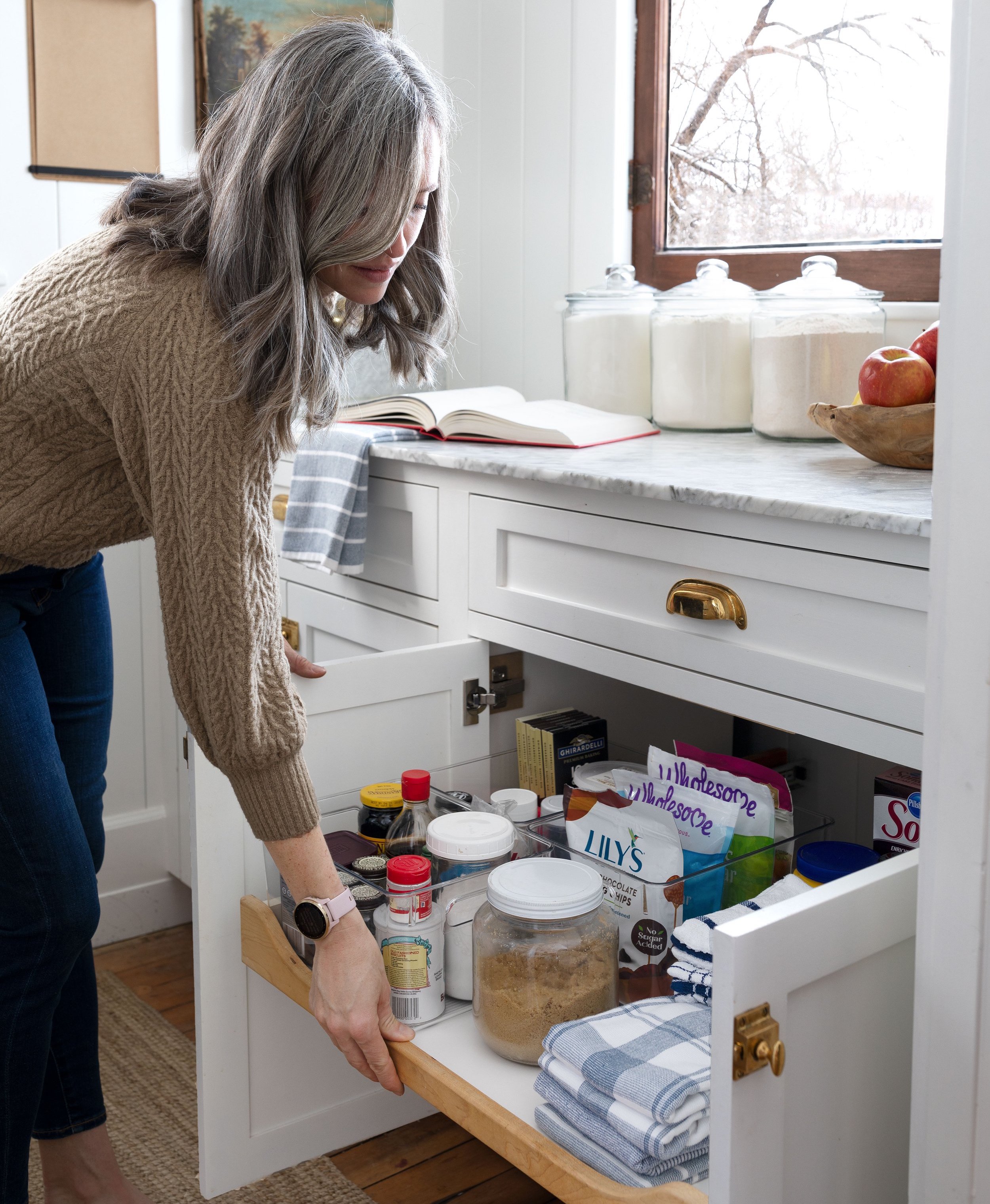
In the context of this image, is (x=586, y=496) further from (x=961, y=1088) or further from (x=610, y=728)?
(x=961, y=1088)

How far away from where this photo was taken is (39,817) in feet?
3.35

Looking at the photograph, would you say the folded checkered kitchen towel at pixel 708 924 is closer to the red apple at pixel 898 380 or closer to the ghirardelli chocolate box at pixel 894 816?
the ghirardelli chocolate box at pixel 894 816

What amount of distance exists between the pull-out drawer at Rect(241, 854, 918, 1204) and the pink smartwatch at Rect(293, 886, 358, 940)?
162 mm

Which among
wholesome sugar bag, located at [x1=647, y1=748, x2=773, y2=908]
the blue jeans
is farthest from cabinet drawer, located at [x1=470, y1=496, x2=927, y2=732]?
the blue jeans

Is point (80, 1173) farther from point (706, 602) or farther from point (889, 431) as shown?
point (889, 431)

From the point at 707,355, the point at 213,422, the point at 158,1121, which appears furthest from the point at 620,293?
the point at 158,1121

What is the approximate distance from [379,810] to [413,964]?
8.5 inches

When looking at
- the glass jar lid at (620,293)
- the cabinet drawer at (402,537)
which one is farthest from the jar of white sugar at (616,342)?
the cabinet drawer at (402,537)

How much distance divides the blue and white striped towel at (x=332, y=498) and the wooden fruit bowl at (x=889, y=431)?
54 centimetres

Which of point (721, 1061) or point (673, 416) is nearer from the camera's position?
point (721, 1061)

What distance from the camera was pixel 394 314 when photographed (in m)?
1.13

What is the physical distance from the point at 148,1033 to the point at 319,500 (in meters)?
0.86

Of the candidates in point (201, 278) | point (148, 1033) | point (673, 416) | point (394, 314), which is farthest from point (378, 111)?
point (148, 1033)

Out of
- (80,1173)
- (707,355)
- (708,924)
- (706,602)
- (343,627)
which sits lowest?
(80,1173)
